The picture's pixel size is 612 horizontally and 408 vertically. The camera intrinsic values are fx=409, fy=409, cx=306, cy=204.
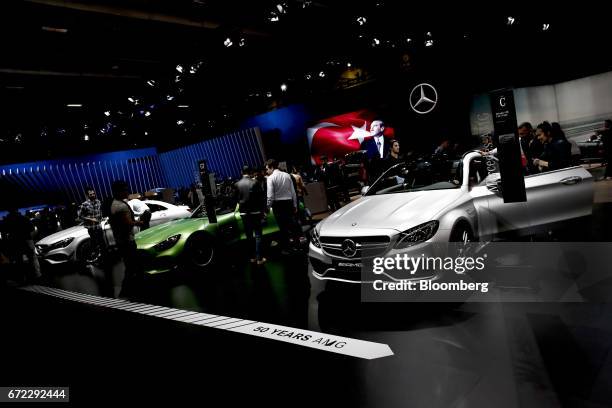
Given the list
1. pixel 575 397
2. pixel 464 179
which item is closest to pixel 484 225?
pixel 464 179

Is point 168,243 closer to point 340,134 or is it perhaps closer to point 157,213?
point 157,213

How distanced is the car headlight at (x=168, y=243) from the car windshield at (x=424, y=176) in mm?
3186

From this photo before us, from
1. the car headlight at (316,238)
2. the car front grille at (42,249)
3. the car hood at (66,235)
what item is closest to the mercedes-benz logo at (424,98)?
the car headlight at (316,238)

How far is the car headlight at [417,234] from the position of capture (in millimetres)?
3676

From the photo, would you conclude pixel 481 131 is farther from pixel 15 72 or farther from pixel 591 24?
pixel 15 72

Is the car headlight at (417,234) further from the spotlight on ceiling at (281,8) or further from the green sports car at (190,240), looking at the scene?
the spotlight on ceiling at (281,8)

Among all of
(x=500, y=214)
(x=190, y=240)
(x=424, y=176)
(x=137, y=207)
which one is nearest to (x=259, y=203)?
(x=190, y=240)

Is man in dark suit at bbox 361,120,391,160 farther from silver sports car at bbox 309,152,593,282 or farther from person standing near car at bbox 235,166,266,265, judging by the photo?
silver sports car at bbox 309,152,593,282

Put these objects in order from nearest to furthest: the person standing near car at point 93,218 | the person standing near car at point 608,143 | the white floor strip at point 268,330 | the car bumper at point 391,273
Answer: the white floor strip at point 268,330 < the car bumper at point 391,273 < the person standing near car at point 93,218 < the person standing near car at point 608,143

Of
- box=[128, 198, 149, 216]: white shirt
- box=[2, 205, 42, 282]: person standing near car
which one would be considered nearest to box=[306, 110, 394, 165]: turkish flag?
box=[128, 198, 149, 216]: white shirt

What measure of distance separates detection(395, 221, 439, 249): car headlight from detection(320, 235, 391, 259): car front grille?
0.41 ft

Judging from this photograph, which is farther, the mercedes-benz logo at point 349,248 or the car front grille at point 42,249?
the car front grille at point 42,249

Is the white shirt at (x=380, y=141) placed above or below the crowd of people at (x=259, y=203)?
above

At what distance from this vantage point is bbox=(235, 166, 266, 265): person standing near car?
645 centimetres
